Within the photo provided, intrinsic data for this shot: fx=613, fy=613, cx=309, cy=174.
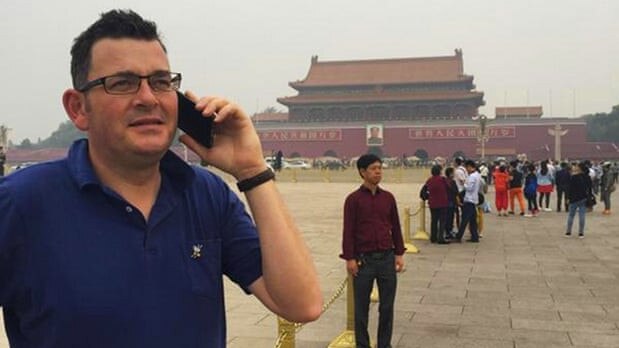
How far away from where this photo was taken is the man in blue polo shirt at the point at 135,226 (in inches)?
42.9

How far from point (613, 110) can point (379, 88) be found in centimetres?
2702

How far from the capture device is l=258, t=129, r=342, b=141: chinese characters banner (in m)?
50.4

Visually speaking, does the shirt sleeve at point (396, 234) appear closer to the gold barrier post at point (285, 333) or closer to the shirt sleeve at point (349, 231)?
the shirt sleeve at point (349, 231)

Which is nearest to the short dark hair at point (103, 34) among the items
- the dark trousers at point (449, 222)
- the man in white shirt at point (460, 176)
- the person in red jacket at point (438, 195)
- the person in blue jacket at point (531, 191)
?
the person in red jacket at point (438, 195)

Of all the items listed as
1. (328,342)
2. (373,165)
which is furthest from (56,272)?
(328,342)

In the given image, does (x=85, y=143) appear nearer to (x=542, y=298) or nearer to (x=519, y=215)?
(x=542, y=298)

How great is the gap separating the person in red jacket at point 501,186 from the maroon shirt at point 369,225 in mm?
9006

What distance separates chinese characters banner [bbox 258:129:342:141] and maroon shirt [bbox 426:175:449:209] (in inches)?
1626

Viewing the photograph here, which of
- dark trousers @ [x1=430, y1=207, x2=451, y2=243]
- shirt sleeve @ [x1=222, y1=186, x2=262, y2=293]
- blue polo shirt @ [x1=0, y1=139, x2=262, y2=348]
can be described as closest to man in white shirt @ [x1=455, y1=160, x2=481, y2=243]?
dark trousers @ [x1=430, y1=207, x2=451, y2=243]

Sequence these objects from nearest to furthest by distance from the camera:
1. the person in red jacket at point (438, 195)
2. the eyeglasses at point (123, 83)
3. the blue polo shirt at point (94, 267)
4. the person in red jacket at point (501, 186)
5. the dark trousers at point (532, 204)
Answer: the blue polo shirt at point (94, 267), the eyeglasses at point (123, 83), the person in red jacket at point (438, 195), the person in red jacket at point (501, 186), the dark trousers at point (532, 204)

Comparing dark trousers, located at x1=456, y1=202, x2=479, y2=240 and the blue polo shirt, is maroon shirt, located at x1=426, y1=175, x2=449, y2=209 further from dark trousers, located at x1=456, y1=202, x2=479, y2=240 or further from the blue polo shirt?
the blue polo shirt

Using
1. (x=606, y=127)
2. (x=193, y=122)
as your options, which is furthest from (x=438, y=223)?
(x=606, y=127)

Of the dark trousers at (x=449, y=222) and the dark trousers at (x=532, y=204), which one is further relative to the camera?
the dark trousers at (x=532, y=204)

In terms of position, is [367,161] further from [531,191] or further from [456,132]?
[456,132]
